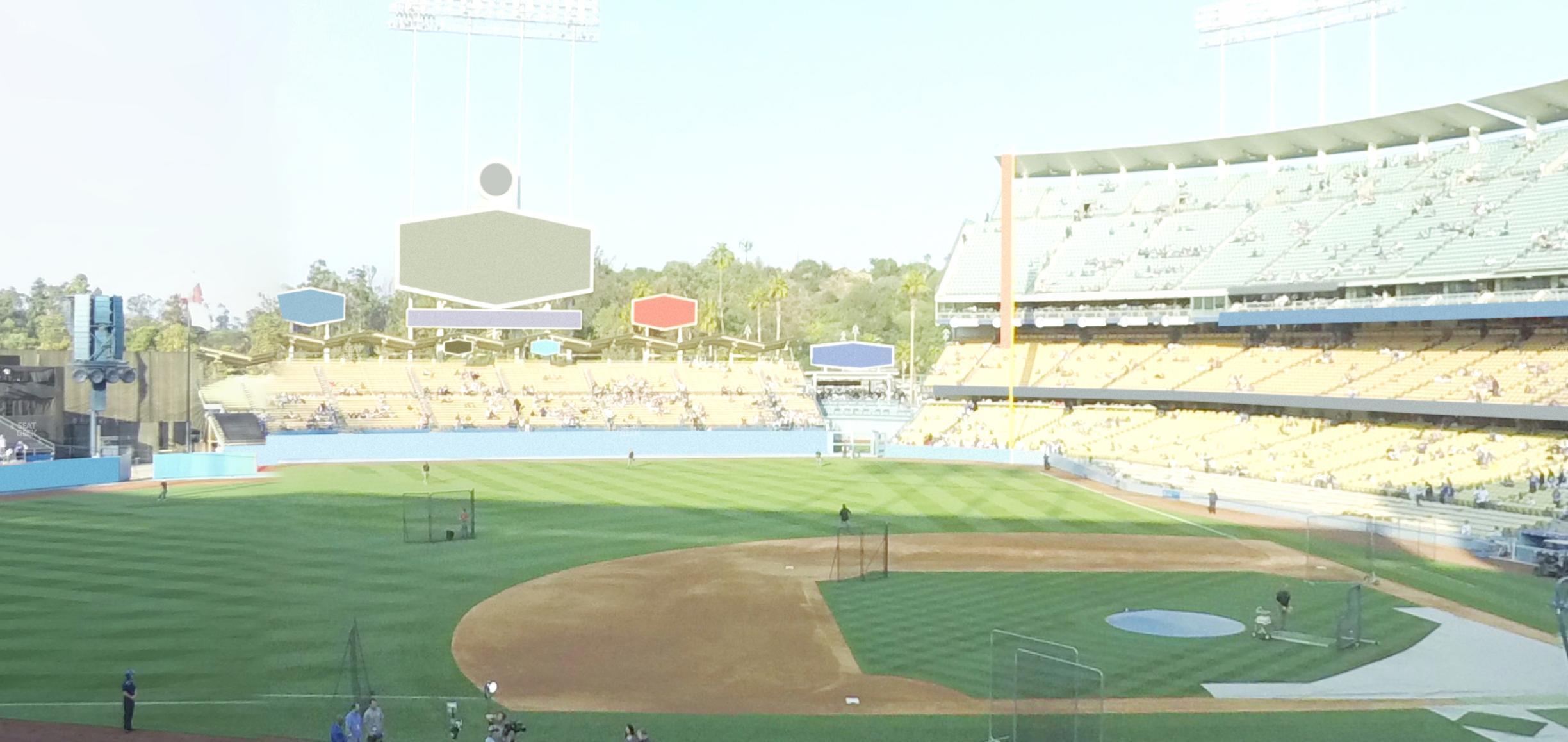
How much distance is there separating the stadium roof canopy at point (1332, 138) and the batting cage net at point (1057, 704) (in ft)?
160

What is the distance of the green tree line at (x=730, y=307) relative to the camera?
5059 centimetres

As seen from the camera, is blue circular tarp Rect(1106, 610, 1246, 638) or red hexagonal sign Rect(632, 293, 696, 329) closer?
blue circular tarp Rect(1106, 610, 1246, 638)

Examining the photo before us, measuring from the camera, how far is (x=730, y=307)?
14262cm

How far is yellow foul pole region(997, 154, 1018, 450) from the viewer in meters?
66.7

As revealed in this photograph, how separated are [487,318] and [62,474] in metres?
25.5

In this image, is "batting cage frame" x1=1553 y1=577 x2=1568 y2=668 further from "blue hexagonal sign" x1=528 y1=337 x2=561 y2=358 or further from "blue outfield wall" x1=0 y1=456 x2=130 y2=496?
"blue hexagonal sign" x1=528 y1=337 x2=561 y2=358

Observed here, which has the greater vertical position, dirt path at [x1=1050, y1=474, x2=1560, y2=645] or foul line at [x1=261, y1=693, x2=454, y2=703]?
dirt path at [x1=1050, y1=474, x2=1560, y2=645]

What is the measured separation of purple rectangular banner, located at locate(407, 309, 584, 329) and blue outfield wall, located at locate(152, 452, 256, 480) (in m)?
17.2

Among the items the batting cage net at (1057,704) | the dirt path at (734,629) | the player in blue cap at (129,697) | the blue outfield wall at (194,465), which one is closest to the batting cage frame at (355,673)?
the dirt path at (734,629)

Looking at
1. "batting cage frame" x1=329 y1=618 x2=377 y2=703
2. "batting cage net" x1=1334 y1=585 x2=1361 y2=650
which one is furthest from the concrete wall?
"batting cage net" x1=1334 y1=585 x2=1361 y2=650

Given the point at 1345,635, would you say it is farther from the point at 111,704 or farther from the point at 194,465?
the point at 194,465

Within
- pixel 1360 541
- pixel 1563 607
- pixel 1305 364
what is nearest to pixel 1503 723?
pixel 1563 607

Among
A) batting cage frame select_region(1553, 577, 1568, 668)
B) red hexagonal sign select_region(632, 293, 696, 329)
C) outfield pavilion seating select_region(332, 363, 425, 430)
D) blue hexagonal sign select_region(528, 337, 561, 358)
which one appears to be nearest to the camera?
batting cage frame select_region(1553, 577, 1568, 668)

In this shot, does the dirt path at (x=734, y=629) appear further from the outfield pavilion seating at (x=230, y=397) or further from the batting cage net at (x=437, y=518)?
the outfield pavilion seating at (x=230, y=397)
